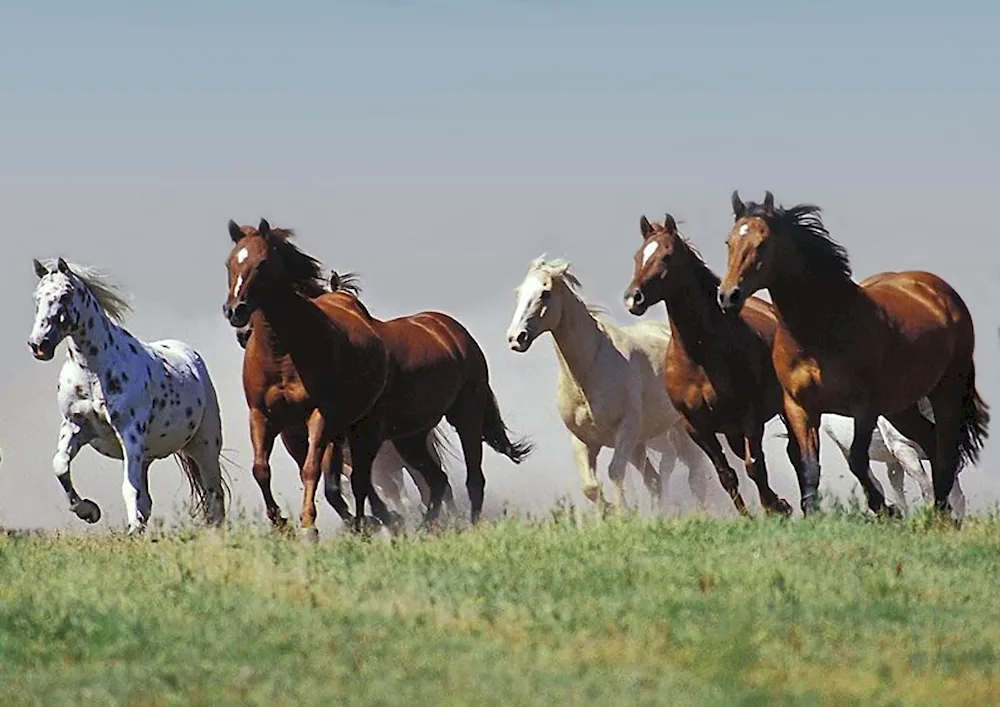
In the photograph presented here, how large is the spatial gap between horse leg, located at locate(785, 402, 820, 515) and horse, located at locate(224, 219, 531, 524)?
143 inches

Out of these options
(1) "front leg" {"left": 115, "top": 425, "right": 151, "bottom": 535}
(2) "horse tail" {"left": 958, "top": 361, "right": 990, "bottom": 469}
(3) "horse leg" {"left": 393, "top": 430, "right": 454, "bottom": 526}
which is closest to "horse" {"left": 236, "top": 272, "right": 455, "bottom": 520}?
(3) "horse leg" {"left": 393, "top": 430, "right": 454, "bottom": 526}

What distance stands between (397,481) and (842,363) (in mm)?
7917

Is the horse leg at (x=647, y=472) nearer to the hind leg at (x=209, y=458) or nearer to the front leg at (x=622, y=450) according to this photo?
the front leg at (x=622, y=450)

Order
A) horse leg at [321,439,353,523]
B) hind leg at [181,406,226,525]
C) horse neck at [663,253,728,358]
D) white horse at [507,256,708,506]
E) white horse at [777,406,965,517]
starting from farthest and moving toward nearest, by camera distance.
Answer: white horse at [507,256,708,506], white horse at [777,406,965,517], hind leg at [181,406,226,525], horse leg at [321,439,353,523], horse neck at [663,253,728,358]

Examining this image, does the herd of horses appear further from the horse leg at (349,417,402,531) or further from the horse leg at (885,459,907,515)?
the horse leg at (885,459,907,515)

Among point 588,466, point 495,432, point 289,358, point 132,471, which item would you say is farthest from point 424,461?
point 132,471

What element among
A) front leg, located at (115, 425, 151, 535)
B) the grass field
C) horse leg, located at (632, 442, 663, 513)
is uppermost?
front leg, located at (115, 425, 151, 535)

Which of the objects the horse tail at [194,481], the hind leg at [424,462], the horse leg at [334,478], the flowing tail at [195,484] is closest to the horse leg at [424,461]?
the hind leg at [424,462]

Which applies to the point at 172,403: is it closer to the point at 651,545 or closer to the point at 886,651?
the point at 651,545

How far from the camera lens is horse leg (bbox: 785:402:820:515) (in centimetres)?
1533

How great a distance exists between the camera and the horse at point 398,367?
1622 centimetres

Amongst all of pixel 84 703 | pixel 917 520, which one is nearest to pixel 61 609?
pixel 84 703

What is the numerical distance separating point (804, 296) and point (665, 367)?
1.68 m

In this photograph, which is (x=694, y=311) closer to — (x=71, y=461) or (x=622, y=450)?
(x=622, y=450)
